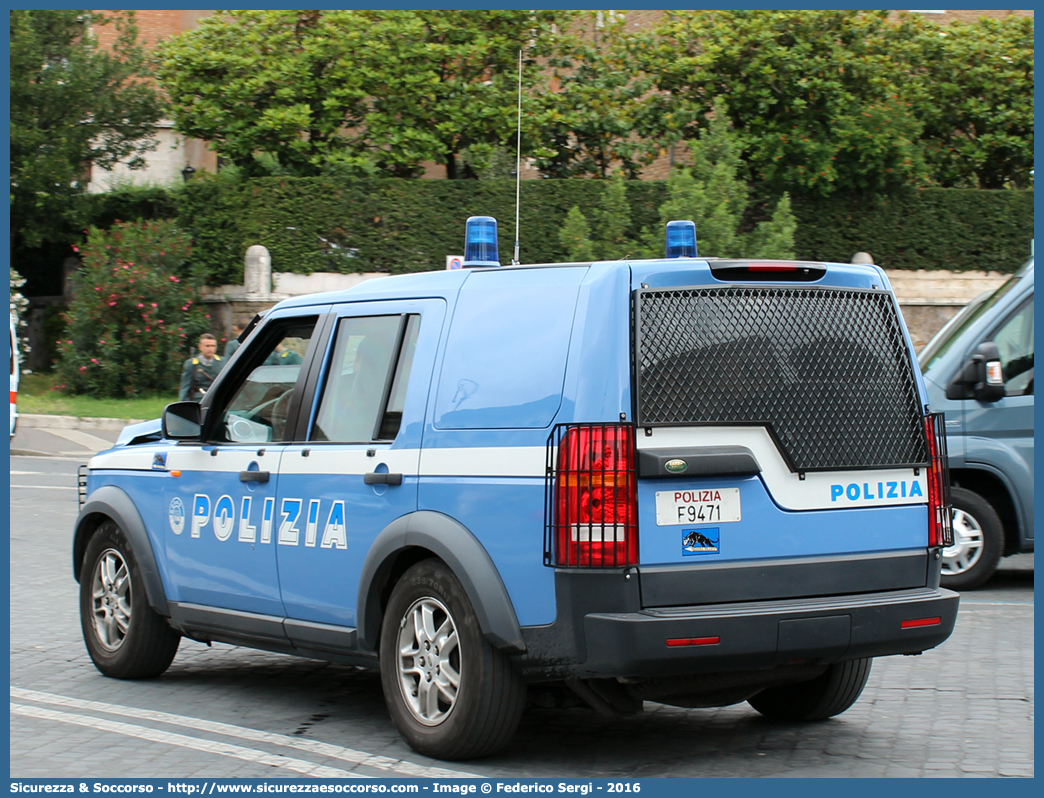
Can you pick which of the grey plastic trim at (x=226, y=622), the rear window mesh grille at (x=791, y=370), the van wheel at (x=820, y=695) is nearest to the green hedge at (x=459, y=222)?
the grey plastic trim at (x=226, y=622)

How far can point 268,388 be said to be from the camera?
19.9 ft

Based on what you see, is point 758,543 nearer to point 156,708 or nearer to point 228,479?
point 228,479

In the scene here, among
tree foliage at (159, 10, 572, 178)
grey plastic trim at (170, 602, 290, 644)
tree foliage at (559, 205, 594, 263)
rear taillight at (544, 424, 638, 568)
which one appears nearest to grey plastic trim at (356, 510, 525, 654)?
rear taillight at (544, 424, 638, 568)

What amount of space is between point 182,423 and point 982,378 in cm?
595

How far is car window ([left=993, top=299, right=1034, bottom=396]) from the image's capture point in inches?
379

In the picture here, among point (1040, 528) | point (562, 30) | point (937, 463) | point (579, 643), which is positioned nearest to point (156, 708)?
point (579, 643)

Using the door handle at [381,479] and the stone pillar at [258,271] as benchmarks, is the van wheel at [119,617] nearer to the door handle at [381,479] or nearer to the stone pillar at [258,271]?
the door handle at [381,479]

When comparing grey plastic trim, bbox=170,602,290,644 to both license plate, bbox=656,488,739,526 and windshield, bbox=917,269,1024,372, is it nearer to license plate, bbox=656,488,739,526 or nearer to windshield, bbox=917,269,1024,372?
license plate, bbox=656,488,739,526

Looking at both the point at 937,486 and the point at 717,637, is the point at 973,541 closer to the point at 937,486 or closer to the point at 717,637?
the point at 937,486

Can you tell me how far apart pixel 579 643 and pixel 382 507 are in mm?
1147

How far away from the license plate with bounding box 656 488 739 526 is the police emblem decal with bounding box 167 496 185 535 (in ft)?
9.17

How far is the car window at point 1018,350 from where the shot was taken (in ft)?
31.6

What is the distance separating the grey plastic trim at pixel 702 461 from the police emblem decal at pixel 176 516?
2776 millimetres

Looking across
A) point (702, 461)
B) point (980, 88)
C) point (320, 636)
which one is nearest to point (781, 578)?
point (702, 461)
